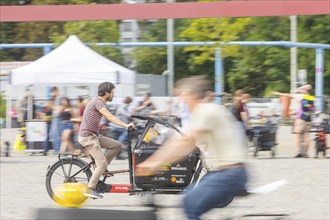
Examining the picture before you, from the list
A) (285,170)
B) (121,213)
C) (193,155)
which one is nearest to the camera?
(121,213)

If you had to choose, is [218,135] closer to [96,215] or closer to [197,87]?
[197,87]

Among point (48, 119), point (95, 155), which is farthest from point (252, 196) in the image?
point (48, 119)

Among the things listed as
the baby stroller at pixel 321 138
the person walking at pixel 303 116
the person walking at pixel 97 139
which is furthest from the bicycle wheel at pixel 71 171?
the baby stroller at pixel 321 138

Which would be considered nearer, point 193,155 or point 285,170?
point 193,155

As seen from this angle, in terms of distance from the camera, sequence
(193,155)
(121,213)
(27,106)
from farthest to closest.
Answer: (27,106) → (193,155) → (121,213)

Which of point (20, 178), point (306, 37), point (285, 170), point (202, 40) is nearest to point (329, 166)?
point (285, 170)

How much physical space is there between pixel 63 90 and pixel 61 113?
1438 cm

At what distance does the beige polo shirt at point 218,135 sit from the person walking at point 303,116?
13.6 meters

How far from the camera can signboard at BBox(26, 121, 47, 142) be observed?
2234 centimetres

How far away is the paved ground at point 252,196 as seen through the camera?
10867mm

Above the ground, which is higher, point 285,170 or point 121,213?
point 121,213

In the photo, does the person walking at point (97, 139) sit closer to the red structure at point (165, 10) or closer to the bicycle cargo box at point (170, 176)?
the bicycle cargo box at point (170, 176)

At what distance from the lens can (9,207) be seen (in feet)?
37.9

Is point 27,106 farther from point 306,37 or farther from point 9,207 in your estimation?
point 306,37
